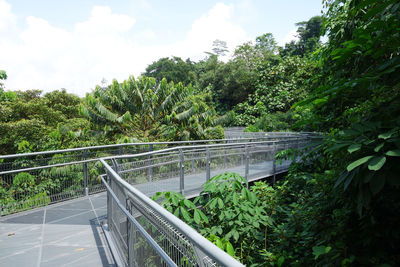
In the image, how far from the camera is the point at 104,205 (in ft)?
19.1

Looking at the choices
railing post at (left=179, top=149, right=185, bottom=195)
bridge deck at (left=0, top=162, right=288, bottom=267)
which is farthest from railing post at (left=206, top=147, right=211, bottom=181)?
railing post at (left=179, top=149, right=185, bottom=195)

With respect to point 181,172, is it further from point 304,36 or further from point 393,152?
point 304,36

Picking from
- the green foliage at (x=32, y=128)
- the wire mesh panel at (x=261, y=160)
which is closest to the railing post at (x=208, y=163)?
the wire mesh panel at (x=261, y=160)

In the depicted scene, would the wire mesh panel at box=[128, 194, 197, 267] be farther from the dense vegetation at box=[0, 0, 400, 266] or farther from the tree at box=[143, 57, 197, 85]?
the tree at box=[143, 57, 197, 85]

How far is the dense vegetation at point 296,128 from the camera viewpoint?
1956 millimetres

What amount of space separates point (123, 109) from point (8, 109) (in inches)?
275

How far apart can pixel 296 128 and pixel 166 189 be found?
3.08 metres

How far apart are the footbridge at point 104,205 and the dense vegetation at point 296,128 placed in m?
0.69

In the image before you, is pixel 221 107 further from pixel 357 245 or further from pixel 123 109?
pixel 357 245

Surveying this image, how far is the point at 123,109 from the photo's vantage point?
1602 centimetres

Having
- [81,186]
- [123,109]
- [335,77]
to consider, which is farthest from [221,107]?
[335,77]

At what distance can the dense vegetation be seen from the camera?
196 centimetres

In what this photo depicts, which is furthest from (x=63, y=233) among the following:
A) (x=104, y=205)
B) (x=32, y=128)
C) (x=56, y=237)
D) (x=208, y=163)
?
(x=32, y=128)

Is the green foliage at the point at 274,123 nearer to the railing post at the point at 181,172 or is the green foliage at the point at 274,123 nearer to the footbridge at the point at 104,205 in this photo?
the footbridge at the point at 104,205
